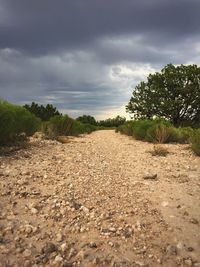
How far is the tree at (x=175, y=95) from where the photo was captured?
33.4 metres

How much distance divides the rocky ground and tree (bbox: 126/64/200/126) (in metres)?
→ 26.7

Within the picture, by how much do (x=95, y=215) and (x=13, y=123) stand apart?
5.64 meters

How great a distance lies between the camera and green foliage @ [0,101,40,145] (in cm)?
891

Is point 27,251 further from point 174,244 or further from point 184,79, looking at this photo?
point 184,79

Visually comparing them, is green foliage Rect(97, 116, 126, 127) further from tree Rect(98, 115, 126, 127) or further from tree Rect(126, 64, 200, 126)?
tree Rect(126, 64, 200, 126)

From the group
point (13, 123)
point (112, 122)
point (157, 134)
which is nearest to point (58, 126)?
point (157, 134)

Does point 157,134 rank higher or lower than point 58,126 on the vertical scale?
lower

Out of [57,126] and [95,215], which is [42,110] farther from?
[95,215]

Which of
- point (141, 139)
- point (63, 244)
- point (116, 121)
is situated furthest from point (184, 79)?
point (63, 244)

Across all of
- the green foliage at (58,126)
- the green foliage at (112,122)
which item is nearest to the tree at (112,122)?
the green foliage at (112,122)

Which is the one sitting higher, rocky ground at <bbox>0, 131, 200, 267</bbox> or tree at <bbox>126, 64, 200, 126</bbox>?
tree at <bbox>126, 64, 200, 126</bbox>

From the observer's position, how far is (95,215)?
457 cm

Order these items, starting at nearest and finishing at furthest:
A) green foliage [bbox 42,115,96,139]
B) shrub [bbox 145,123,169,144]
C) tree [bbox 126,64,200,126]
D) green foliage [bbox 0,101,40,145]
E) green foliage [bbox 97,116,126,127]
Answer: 1. green foliage [bbox 0,101,40,145]
2. shrub [bbox 145,123,169,144]
3. green foliage [bbox 42,115,96,139]
4. tree [bbox 126,64,200,126]
5. green foliage [bbox 97,116,126,127]

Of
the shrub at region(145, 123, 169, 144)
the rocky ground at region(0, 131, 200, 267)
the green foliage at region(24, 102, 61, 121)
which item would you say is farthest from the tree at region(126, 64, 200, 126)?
the rocky ground at region(0, 131, 200, 267)
